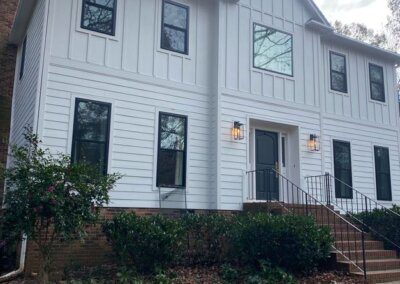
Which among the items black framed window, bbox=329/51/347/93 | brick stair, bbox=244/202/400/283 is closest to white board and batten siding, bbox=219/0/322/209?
black framed window, bbox=329/51/347/93

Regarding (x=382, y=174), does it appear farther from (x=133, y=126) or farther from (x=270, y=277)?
(x=133, y=126)

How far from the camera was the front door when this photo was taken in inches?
440

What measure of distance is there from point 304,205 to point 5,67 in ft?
30.5

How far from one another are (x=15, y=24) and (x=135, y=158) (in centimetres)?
566

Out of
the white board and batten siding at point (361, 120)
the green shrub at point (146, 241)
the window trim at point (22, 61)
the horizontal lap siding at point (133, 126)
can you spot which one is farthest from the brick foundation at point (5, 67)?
the white board and batten siding at point (361, 120)

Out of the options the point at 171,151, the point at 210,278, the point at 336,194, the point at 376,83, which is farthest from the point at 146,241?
the point at 376,83

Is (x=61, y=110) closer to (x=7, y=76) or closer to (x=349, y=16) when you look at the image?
(x=7, y=76)

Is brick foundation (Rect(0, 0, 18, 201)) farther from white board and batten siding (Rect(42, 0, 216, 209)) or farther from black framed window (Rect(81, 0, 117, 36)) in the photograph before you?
black framed window (Rect(81, 0, 117, 36))

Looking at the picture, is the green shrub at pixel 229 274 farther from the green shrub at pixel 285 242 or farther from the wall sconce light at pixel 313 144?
the wall sconce light at pixel 313 144

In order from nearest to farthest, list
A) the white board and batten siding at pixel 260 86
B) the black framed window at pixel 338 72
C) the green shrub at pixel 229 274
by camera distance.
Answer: the green shrub at pixel 229 274 → the white board and batten siding at pixel 260 86 → the black framed window at pixel 338 72

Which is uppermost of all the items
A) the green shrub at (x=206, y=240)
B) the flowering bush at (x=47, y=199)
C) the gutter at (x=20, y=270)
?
the flowering bush at (x=47, y=199)

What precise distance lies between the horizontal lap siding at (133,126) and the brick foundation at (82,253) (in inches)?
30.6

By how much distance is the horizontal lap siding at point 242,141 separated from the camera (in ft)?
34.1

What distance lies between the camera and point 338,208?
12211 mm
